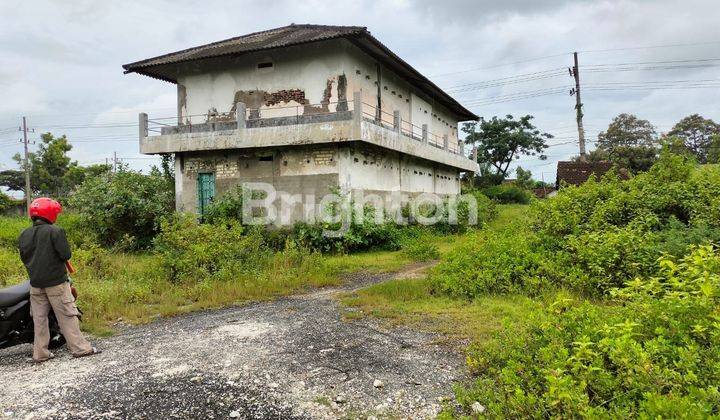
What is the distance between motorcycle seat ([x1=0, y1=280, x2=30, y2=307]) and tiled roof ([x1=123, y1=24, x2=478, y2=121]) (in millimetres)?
11477

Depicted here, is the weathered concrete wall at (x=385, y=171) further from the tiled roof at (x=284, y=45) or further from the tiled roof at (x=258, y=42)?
Answer: the tiled roof at (x=258, y=42)

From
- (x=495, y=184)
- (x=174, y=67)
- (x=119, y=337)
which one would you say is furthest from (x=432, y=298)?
(x=495, y=184)

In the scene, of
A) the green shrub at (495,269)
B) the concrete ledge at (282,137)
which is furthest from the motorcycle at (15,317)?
the concrete ledge at (282,137)

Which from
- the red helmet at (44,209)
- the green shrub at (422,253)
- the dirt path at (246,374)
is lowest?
the dirt path at (246,374)

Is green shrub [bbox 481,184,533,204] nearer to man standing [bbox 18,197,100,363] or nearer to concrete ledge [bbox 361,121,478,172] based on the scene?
concrete ledge [bbox 361,121,478,172]

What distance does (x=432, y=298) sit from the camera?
7.37 metres

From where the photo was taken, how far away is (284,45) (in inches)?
601

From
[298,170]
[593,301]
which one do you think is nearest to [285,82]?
[298,170]

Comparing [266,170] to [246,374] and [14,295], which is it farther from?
[246,374]

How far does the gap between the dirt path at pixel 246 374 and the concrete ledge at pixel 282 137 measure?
28.5ft

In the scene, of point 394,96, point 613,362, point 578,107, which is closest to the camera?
point 613,362

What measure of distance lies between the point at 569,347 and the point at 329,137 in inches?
449

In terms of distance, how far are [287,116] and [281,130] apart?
3.56ft

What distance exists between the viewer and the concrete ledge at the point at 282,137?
14242 millimetres
